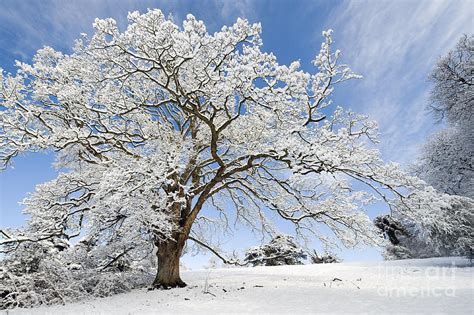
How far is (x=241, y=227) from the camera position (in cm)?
1206

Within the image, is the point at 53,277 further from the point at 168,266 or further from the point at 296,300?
the point at 296,300

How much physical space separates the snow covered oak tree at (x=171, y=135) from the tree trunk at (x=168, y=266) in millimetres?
34

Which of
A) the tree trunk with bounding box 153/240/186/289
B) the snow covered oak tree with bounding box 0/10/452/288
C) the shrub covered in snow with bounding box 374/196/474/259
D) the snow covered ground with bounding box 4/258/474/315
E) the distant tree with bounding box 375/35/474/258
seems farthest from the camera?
the distant tree with bounding box 375/35/474/258

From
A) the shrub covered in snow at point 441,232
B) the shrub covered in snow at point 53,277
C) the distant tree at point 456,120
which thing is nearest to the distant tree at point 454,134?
the distant tree at point 456,120

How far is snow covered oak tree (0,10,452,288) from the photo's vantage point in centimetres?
668

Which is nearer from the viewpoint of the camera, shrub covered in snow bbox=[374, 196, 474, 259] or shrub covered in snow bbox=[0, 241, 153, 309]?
shrub covered in snow bbox=[0, 241, 153, 309]

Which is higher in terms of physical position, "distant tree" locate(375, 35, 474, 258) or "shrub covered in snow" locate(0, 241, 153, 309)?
"distant tree" locate(375, 35, 474, 258)

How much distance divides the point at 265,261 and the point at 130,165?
16542mm

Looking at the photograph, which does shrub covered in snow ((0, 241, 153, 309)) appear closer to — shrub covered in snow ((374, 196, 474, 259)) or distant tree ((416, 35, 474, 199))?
shrub covered in snow ((374, 196, 474, 259))

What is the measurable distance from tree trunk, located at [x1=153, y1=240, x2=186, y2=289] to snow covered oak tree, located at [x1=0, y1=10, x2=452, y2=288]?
0.11ft

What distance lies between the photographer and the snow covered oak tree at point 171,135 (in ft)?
21.9

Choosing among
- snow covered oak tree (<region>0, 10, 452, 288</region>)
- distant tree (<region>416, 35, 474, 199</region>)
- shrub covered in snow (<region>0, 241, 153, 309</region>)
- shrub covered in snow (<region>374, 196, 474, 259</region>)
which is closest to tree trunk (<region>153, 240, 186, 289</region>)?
snow covered oak tree (<region>0, 10, 452, 288</region>)

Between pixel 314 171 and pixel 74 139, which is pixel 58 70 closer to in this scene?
pixel 74 139

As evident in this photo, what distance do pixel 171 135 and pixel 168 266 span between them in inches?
148
